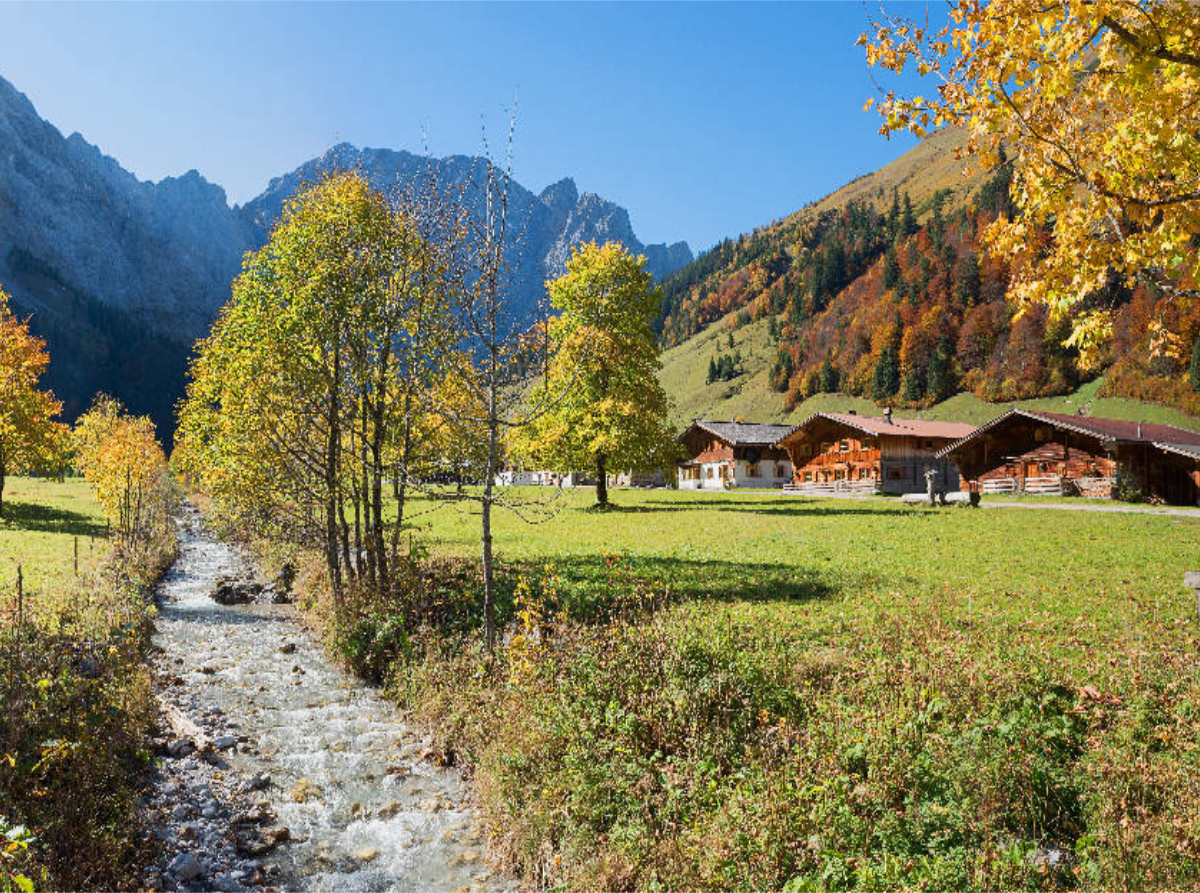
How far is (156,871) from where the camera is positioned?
7.43 metres

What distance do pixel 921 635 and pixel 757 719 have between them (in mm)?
4522

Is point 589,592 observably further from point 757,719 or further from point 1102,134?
point 1102,134

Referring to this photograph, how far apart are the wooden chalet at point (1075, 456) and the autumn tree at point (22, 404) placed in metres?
64.4

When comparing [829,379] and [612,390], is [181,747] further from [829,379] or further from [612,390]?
[829,379]

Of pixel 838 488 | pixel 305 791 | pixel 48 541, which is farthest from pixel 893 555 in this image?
pixel 838 488

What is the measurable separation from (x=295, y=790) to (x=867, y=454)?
7140 centimetres

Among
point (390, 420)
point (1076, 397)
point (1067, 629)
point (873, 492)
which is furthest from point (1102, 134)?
point (1076, 397)

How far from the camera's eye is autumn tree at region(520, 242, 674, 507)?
42.2 metres

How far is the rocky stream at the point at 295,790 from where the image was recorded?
7.84m

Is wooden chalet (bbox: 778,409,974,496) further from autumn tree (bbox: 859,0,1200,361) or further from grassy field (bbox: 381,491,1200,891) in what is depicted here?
autumn tree (bbox: 859,0,1200,361)

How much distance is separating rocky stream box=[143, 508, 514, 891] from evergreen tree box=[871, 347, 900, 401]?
498ft

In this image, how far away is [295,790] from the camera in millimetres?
9766

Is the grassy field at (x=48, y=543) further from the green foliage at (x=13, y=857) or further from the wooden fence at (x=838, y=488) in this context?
the wooden fence at (x=838, y=488)

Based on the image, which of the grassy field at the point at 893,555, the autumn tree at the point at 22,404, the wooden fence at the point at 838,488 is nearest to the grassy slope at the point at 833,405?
the wooden fence at the point at 838,488
